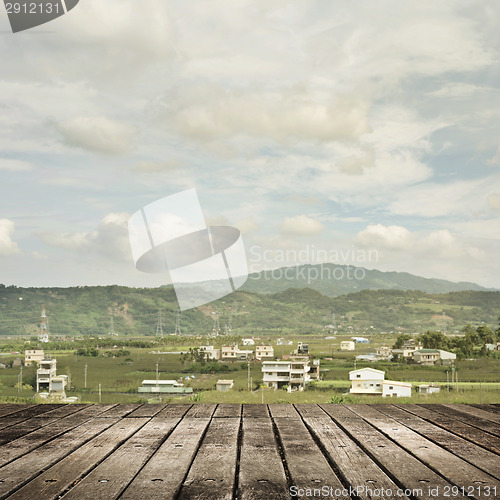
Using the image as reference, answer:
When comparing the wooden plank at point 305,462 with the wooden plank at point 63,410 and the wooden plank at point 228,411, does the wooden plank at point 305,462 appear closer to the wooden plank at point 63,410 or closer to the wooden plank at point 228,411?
the wooden plank at point 228,411

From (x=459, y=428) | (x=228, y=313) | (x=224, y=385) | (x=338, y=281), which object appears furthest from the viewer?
(x=338, y=281)

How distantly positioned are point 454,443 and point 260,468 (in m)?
0.72

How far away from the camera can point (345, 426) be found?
1.95 metres

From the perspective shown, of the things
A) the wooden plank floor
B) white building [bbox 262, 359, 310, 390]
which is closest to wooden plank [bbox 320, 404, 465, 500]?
the wooden plank floor

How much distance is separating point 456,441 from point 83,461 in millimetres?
1169

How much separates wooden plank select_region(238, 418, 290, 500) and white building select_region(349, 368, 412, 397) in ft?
50.5

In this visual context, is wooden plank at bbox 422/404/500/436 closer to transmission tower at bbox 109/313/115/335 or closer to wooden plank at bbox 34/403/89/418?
wooden plank at bbox 34/403/89/418

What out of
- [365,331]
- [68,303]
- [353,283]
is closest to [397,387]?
[365,331]

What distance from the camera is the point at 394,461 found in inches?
56.0

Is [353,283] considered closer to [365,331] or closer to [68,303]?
[365,331]

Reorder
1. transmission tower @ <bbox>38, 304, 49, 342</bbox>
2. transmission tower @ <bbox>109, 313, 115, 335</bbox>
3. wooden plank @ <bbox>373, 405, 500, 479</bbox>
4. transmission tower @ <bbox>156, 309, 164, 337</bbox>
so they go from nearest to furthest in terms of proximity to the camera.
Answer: wooden plank @ <bbox>373, 405, 500, 479</bbox> < transmission tower @ <bbox>38, 304, 49, 342</bbox> < transmission tower @ <bbox>156, 309, 164, 337</bbox> < transmission tower @ <bbox>109, 313, 115, 335</bbox>

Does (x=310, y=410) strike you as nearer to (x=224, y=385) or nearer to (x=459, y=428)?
(x=459, y=428)

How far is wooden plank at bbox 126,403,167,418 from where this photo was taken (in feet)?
7.26

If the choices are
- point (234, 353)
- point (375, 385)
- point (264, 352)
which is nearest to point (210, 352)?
point (234, 353)
